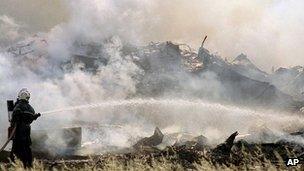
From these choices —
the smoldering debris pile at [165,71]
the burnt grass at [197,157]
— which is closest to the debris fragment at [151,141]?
the burnt grass at [197,157]

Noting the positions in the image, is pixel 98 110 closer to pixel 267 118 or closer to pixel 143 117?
pixel 143 117

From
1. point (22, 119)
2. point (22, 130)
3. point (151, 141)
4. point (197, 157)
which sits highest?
point (151, 141)

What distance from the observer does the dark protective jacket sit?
44.4 feet

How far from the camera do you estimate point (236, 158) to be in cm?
1614

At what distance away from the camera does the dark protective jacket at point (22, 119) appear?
13547 mm

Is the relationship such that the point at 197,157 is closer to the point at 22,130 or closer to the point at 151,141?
the point at 151,141

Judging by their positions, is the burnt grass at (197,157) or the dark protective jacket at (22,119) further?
the burnt grass at (197,157)

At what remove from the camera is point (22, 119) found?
44.7ft

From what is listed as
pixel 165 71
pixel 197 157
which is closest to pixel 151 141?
pixel 197 157

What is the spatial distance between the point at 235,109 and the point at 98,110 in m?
9.67

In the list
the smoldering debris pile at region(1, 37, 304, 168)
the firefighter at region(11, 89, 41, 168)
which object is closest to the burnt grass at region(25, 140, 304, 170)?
the firefighter at region(11, 89, 41, 168)

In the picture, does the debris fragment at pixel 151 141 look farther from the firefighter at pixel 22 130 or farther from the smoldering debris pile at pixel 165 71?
the smoldering debris pile at pixel 165 71

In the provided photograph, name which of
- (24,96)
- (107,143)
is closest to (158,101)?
(107,143)

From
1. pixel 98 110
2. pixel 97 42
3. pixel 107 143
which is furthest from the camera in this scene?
pixel 97 42
